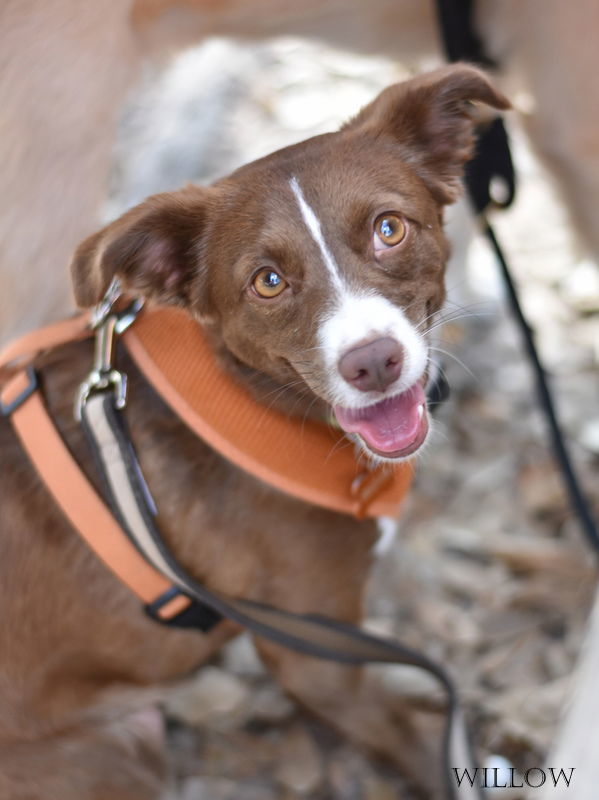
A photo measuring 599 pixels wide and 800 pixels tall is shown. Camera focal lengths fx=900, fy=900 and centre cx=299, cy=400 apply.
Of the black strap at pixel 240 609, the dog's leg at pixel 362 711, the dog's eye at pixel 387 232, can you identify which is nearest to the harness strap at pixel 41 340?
the black strap at pixel 240 609

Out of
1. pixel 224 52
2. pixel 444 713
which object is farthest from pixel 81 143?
pixel 444 713

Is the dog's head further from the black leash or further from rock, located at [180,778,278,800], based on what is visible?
rock, located at [180,778,278,800]

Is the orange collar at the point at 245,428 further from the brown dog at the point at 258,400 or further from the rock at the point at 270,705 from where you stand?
the rock at the point at 270,705

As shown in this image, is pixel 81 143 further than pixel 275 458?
Yes

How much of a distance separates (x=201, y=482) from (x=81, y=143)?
115 cm

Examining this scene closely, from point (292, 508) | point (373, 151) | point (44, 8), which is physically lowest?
point (292, 508)

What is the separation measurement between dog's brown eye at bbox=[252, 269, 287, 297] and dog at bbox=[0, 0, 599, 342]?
1014mm

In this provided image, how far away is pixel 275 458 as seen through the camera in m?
1.99

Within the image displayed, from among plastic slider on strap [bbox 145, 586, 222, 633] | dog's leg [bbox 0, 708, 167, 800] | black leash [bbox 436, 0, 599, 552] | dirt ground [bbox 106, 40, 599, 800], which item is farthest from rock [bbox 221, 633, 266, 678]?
black leash [bbox 436, 0, 599, 552]

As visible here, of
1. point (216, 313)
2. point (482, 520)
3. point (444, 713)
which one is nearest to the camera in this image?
point (216, 313)

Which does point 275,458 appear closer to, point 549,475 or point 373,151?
point 373,151

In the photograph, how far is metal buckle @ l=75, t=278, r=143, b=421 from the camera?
1.95 m

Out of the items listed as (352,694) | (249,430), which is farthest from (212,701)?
(249,430)

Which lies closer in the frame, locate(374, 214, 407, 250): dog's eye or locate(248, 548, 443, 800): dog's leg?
locate(374, 214, 407, 250): dog's eye
